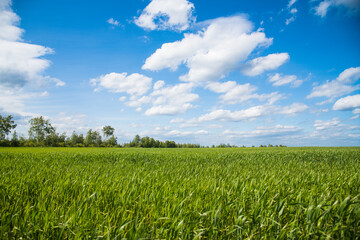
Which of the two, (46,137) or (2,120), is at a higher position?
(2,120)

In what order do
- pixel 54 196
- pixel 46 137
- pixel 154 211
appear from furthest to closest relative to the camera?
1. pixel 46 137
2. pixel 54 196
3. pixel 154 211

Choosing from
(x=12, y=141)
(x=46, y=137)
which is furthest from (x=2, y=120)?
(x=12, y=141)

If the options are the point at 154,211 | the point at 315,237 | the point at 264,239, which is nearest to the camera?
the point at 264,239

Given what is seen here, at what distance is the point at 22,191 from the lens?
115 inches

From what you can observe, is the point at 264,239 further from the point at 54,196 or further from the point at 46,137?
the point at 46,137

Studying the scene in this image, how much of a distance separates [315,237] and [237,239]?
823 millimetres

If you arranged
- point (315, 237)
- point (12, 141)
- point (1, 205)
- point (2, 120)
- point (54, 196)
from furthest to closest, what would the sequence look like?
point (2, 120)
point (12, 141)
point (54, 196)
point (1, 205)
point (315, 237)

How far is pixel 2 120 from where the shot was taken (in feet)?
204

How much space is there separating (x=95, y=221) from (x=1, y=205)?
5.53ft

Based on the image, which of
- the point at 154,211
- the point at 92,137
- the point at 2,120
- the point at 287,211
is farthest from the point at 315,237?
the point at 92,137

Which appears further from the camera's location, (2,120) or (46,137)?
(46,137)

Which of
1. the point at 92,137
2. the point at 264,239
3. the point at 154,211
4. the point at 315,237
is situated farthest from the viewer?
the point at 92,137

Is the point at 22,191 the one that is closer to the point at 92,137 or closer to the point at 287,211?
the point at 287,211

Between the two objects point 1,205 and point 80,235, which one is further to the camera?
point 1,205
